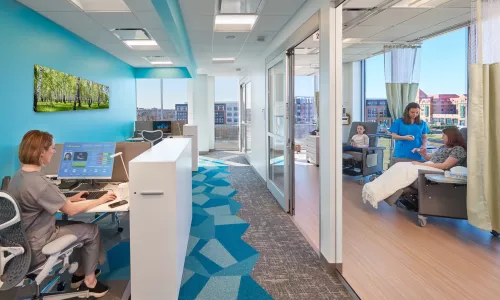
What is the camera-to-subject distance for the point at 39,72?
148 inches

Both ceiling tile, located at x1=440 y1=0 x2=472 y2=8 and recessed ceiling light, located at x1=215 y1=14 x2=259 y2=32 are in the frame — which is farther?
recessed ceiling light, located at x1=215 y1=14 x2=259 y2=32

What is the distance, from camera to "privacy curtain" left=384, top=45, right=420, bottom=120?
5.83 metres

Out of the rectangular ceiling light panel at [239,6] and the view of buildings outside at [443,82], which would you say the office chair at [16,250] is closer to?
the rectangular ceiling light panel at [239,6]

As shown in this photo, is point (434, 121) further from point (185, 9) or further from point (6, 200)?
point (6, 200)

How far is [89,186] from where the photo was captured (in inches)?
111

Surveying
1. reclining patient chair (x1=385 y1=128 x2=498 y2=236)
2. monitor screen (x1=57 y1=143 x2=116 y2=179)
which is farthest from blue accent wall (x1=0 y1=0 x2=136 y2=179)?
reclining patient chair (x1=385 y1=128 x2=498 y2=236)

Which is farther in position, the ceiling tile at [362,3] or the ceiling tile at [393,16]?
the ceiling tile at [393,16]

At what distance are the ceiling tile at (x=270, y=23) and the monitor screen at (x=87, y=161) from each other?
7.81 feet

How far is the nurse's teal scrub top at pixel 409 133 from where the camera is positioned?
4.62 metres

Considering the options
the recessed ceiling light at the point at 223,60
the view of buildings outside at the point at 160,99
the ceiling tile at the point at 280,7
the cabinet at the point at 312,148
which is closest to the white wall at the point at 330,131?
the ceiling tile at the point at 280,7

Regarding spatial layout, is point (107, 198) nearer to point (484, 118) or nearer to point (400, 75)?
point (484, 118)

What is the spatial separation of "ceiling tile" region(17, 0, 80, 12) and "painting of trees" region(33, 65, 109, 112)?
23.7 inches

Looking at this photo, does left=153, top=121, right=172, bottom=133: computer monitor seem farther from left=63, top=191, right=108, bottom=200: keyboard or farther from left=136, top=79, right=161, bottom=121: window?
left=63, top=191, right=108, bottom=200: keyboard

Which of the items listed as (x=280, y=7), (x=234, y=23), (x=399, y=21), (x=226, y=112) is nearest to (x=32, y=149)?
(x=280, y=7)
